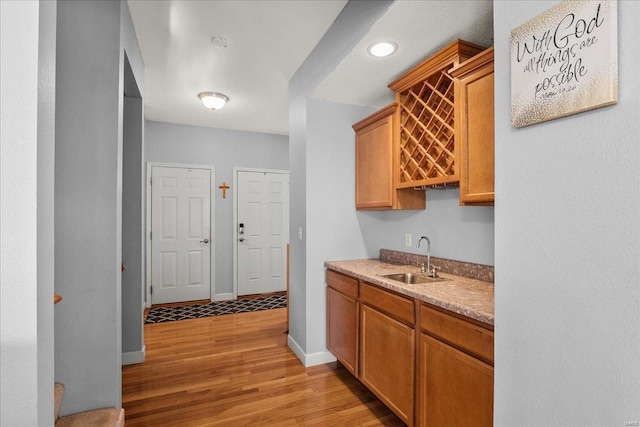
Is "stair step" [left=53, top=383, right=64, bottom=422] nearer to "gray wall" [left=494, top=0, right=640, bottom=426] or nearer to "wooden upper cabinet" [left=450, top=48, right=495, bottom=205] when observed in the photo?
"gray wall" [left=494, top=0, right=640, bottom=426]

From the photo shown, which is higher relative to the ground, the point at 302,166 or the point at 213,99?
the point at 213,99

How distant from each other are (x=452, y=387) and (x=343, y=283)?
3.88ft

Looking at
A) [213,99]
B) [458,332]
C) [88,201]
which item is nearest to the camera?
[458,332]

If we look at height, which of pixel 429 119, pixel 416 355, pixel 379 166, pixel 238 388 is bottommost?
pixel 238 388

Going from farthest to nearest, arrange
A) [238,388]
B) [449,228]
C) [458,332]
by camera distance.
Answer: [238,388] < [449,228] < [458,332]

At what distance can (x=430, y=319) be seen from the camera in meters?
1.69

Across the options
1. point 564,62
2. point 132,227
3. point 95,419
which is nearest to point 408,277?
point 564,62

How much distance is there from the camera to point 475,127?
5.65 ft

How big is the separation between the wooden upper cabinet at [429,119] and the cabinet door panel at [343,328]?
3.33 ft

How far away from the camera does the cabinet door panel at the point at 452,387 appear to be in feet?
4.52

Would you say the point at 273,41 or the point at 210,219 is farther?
the point at 210,219

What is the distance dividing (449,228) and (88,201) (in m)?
2.29

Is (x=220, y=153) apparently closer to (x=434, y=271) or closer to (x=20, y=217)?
(x=434, y=271)

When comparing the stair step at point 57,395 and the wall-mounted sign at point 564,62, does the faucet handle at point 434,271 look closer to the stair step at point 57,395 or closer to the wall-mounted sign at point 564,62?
the wall-mounted sign at point 564,62
